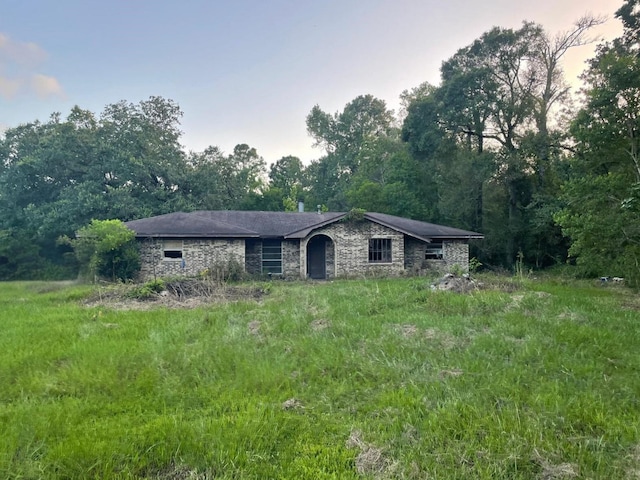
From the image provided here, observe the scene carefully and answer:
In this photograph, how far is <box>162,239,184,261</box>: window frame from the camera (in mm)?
18286

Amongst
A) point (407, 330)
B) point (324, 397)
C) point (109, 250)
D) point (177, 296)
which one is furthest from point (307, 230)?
point (324, 397)

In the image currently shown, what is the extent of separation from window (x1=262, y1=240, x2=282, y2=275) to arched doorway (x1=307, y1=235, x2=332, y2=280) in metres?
1.55

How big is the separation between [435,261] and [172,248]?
13847 millimetres

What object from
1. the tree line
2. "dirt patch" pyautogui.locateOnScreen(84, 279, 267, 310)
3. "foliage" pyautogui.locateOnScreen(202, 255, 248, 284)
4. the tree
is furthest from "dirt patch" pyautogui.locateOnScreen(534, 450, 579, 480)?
the tree

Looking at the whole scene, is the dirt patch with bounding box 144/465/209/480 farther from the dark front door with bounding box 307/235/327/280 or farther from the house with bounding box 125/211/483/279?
the dark front door with bounding box 307/235/327/280

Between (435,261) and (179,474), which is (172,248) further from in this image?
(179,474)

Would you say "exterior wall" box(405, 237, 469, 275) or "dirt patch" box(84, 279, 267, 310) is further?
"exterior wall" box(405, 237, 469, 275)

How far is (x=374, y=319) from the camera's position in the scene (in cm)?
898

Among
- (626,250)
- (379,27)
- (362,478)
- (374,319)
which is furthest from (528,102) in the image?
(362,478)

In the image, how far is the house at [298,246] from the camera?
1825cm

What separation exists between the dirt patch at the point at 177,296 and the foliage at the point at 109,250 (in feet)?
12.4

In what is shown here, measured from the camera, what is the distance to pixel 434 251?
2173cm

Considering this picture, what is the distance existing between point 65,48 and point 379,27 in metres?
13.9

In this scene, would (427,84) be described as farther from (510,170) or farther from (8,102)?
(8,102)
